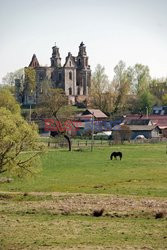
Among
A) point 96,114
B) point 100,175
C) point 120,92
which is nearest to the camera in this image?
point 100,175

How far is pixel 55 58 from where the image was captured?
470 ft

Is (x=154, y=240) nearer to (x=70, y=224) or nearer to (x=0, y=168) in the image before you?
(x=70, y=224)

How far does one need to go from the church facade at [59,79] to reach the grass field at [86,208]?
87.4 meters

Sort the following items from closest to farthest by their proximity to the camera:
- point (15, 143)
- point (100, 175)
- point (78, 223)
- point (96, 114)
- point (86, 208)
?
point (78, 223)
point (86, 208)
point (15, 143)
point (100, 175)
point (96, 114)

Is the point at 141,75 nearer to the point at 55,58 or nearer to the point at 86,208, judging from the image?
the point at 55,58

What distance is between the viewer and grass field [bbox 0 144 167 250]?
23844mm

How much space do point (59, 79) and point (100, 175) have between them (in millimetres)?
96317

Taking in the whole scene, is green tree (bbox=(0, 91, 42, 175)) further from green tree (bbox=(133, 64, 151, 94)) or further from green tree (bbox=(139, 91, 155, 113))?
green tree (bbox=(133, 64, 151, 94))

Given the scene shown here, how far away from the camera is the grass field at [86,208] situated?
23844mm

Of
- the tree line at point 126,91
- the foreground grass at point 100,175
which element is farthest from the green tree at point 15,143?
the tree line at point 126,91

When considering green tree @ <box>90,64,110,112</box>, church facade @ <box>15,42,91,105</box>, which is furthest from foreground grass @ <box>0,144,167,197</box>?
church facade @ <box>15,42,91,105</box>

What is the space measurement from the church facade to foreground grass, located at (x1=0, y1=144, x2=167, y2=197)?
245 ft

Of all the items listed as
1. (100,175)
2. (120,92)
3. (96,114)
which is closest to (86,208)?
(100,175)

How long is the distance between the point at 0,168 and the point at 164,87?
12619 centimetres
